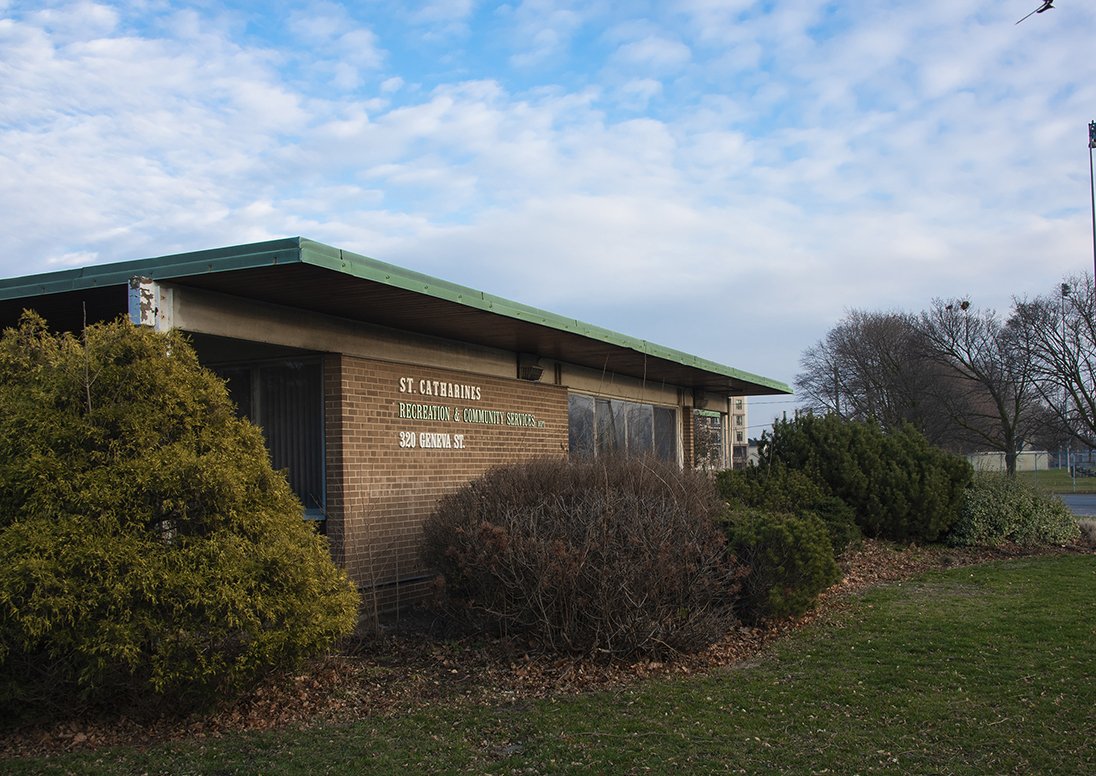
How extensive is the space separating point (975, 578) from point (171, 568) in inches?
398

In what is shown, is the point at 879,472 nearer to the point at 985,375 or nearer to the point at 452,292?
the point at 452,292

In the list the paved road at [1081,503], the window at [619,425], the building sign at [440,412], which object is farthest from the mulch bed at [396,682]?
the paved road at [1081,503]

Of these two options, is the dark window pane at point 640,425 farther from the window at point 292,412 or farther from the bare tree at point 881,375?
the bare tree at point 881,375

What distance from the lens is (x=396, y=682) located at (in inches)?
280

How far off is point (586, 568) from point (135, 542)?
318 centimetres

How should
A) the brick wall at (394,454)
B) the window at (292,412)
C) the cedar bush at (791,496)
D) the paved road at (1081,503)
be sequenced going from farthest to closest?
the paved road at (1081,503)
the cedar bush at (791,496)
the window at (292,412)
the brick wall at (394,454)

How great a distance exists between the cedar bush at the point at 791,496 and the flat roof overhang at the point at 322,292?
261cm

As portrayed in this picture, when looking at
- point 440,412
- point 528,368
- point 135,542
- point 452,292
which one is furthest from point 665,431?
point 135,542

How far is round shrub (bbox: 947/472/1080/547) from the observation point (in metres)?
15.7

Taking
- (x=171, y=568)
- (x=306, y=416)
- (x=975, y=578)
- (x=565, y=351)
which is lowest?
(x=975, y=578)

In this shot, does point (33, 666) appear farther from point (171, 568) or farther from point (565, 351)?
point (565, 351)

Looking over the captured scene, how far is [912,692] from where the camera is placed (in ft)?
22.4

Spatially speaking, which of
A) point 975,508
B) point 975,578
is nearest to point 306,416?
point 975,578

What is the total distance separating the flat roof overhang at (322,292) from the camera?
7133 mm
